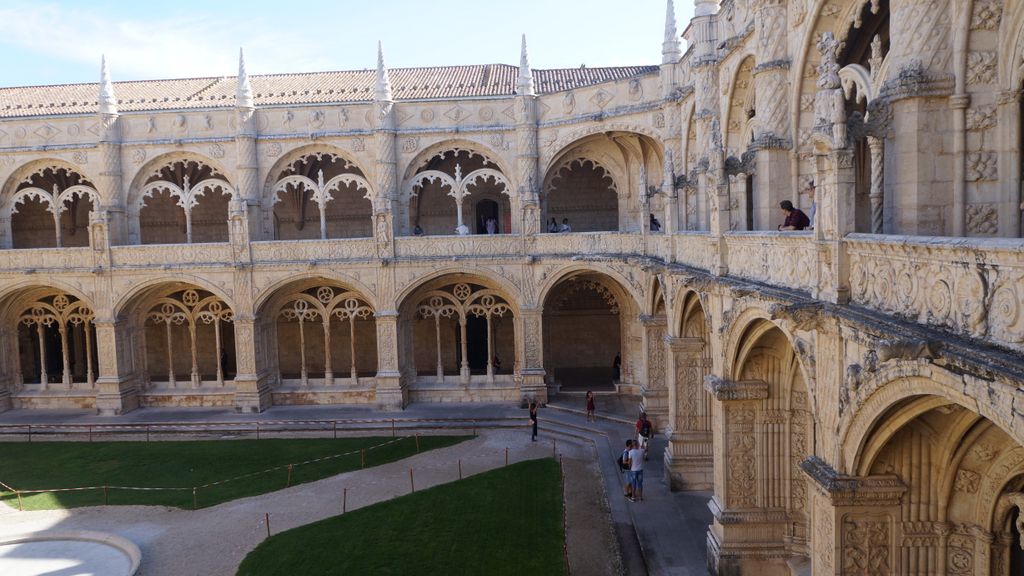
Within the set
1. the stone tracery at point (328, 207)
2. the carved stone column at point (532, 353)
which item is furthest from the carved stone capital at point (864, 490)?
the stone tracery at point (328, 207)

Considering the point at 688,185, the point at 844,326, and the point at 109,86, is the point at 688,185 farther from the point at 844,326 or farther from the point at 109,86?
the point at 109,86

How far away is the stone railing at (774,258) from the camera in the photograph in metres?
8.12

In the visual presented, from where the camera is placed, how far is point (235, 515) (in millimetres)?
16703

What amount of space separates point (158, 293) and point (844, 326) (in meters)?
25.4

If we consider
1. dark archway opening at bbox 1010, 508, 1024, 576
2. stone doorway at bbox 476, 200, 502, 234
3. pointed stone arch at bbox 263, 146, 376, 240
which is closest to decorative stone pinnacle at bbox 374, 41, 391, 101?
pointed stone arch at bbox 263, 146, 376, 240

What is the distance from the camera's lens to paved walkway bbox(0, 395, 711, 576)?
46.4ft

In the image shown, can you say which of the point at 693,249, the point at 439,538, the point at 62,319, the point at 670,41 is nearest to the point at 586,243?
the point at 670,41

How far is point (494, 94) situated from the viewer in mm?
25859

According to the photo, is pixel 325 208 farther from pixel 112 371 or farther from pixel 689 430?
pixel 689 430

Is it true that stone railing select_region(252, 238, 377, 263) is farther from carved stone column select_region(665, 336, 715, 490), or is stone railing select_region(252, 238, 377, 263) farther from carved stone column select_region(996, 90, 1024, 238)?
carved stone column select_region(996, 90, 1024, 238)

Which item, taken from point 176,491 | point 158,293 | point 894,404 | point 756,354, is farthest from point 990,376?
point 158,293

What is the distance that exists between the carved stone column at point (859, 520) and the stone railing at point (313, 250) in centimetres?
1958

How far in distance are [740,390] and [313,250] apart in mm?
17262

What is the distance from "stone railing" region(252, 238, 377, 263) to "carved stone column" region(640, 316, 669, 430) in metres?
9.89
